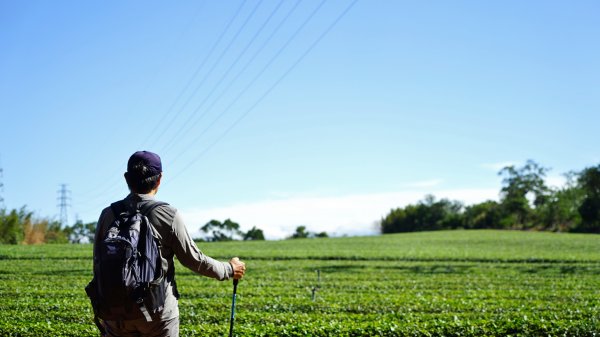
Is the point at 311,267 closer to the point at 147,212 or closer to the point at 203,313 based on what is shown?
the point at 203,313

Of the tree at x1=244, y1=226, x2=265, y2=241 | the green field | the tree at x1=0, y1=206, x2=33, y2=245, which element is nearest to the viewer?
the green field

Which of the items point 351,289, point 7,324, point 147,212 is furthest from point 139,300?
point 351,289

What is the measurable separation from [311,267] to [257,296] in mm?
13127

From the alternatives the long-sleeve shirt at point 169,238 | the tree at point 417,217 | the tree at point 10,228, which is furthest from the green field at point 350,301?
the tree at point 417,217

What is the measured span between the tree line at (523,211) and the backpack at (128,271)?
99845mm

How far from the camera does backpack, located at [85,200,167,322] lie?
3539mm

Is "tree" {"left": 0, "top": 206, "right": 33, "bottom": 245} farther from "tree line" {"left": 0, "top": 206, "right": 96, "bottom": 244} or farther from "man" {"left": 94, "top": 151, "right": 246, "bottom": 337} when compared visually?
"man" {"left": 94, "top": 151, "right": 246, "bottom": 337}

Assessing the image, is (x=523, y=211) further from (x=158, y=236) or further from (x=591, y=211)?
(x=158, y=236)

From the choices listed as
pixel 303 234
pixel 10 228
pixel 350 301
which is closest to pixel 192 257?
pixel 350 301

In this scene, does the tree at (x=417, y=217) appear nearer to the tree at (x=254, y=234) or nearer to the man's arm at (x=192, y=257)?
the tree at (x=254, y=234)

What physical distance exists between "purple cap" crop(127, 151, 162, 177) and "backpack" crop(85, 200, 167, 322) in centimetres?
31

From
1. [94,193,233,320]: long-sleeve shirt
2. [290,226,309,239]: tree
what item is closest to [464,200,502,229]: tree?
[290,226,309,239]: tree

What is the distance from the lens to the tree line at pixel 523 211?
326 feet

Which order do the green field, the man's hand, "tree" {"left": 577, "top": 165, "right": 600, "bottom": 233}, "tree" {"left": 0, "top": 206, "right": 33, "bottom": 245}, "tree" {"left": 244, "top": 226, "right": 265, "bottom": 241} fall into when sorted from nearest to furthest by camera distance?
the man's hand → the green field → "tree" {"left": 0, "top": 206, "right": 33, "bottom": 245} → "tree" {"left": 577, "top": 165, "right": 600, "bottom": 233} → "tree" {"left": 244, "top": 226, "right": 265, "bottom": 241}
